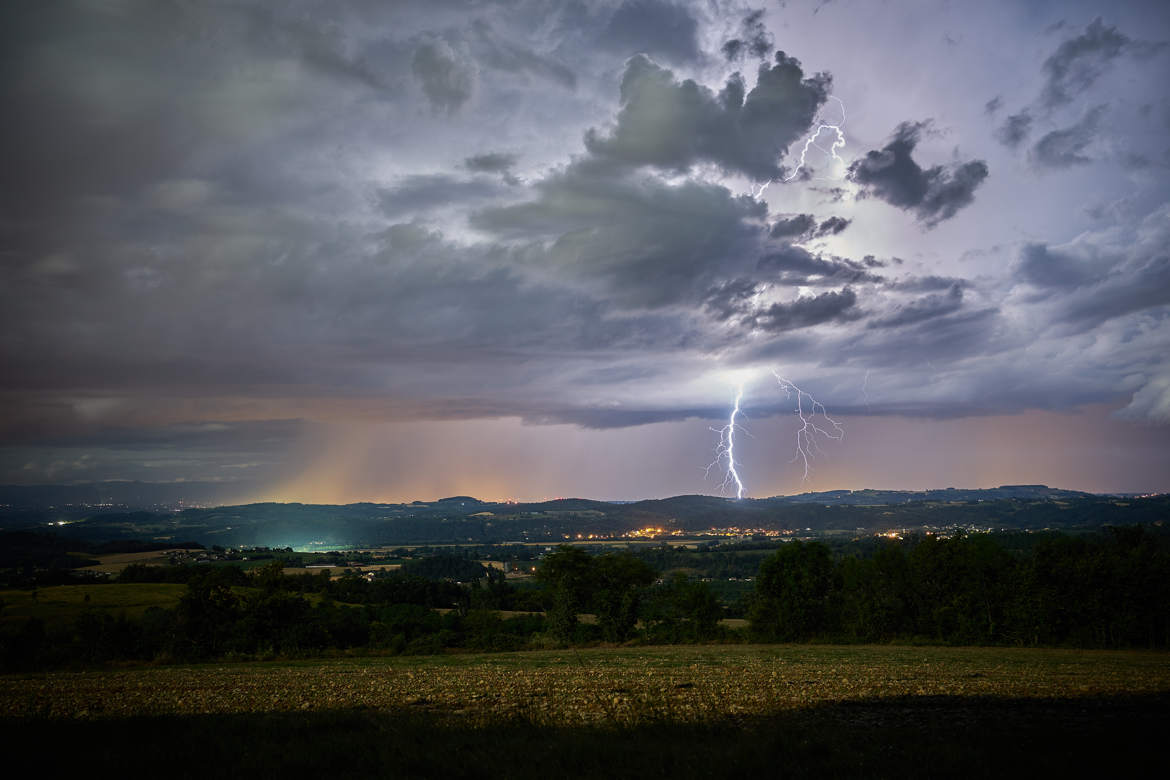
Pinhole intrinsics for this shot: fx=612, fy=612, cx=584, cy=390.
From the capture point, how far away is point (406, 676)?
2972 cm

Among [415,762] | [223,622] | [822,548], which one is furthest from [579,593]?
[415,762]

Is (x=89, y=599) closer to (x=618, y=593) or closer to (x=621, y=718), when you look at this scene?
(x=618, y=593)

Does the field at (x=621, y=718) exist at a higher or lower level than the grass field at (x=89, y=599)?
higher

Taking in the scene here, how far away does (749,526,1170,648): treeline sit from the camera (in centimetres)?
4672

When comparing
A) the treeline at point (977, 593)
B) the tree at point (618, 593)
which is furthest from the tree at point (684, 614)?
the treeline at point (977, 593)

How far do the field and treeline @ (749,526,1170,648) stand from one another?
59.1 ft

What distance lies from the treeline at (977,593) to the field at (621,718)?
18020 mm

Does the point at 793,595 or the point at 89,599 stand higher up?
the point at 793,595

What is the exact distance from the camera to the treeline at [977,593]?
46.7 m

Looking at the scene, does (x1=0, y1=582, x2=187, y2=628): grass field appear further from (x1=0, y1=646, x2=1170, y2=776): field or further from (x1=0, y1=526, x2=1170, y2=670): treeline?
(x1=0, y1=646, x2=1170, y2=776): field

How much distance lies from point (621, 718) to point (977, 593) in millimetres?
49102

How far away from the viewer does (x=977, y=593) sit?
2058 inches

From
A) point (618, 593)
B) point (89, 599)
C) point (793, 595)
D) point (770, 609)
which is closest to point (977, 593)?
point (793, 595)

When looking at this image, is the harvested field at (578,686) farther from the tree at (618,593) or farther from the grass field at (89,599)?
the grass field at (89,599)
